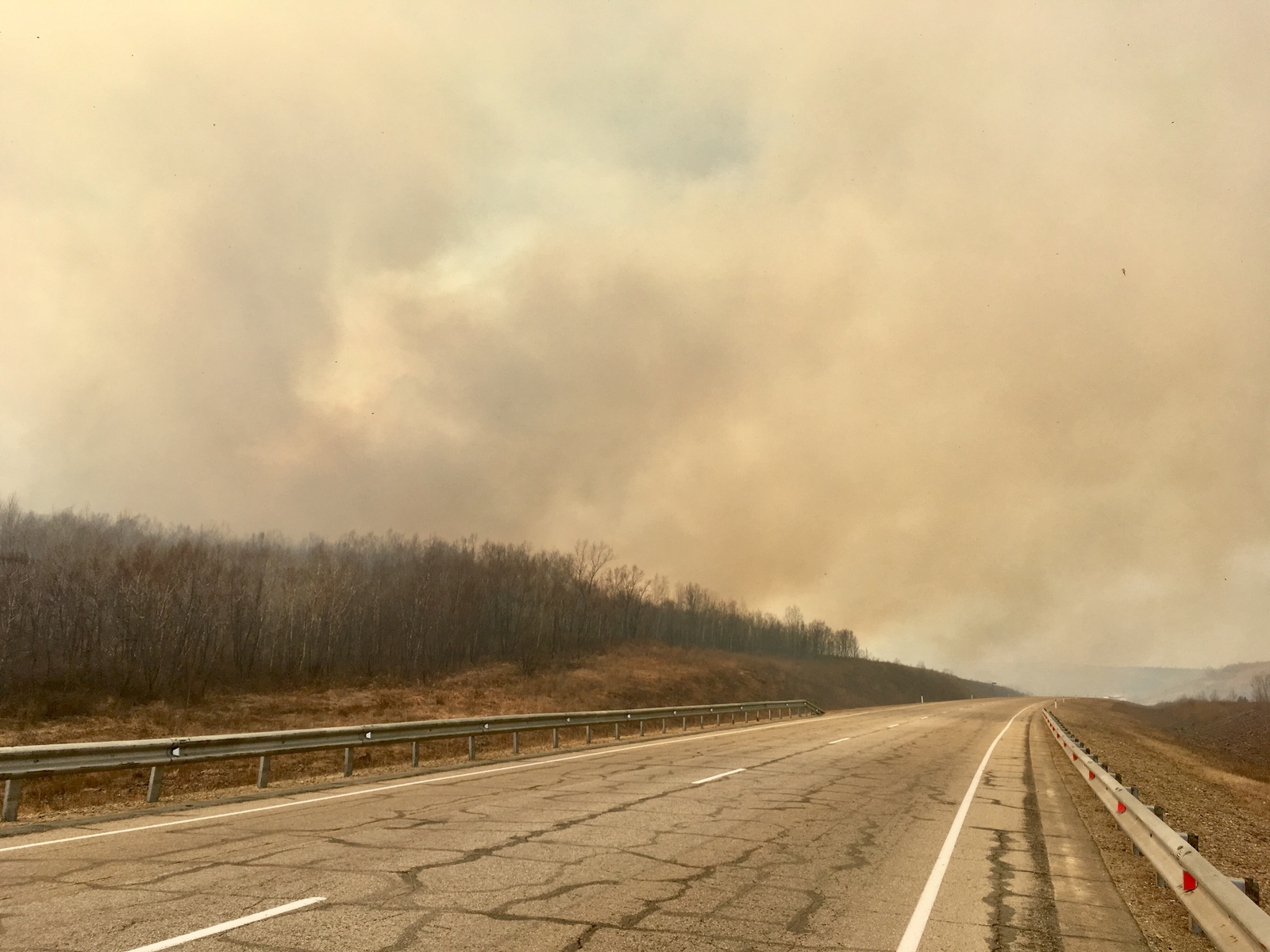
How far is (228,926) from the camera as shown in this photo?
17.3 feet

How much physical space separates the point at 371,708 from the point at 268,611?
1663 inches

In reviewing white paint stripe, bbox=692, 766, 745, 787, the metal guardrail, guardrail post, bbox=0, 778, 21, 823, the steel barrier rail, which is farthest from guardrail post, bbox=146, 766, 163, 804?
the steel barrier rail

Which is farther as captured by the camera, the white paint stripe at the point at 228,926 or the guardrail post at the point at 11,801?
the guardrail post at the point at 11,801

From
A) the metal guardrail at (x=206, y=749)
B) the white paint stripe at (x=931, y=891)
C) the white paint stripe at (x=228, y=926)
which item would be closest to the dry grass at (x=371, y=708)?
the metal guardrail at (x=206, y=749)

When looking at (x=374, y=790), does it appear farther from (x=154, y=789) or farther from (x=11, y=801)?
(x=11, y=801)

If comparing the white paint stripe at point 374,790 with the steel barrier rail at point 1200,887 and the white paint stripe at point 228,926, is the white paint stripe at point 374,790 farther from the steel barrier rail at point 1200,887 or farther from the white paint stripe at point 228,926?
the steel barrier rail at point 1200,887

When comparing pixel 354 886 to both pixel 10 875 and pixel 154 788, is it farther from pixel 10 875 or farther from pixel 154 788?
pixel 154 788

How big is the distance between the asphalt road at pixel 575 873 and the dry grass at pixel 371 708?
430 centimetres

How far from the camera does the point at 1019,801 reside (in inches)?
546

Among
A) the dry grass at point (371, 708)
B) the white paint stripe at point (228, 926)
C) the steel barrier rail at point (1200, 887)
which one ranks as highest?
the steel barrier rail at point (1200, 887)

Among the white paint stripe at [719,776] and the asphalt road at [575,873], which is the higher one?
the asphalt road at [575,873]

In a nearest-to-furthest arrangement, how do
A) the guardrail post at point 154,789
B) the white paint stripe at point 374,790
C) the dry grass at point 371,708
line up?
1. the white paint stripe at point 374,790
2. the guardrail post at point 154,789
3. the dry grass at point 371,708

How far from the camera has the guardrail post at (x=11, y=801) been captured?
9742mm

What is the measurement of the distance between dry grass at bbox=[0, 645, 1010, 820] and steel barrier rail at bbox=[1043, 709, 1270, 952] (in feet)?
42.4
